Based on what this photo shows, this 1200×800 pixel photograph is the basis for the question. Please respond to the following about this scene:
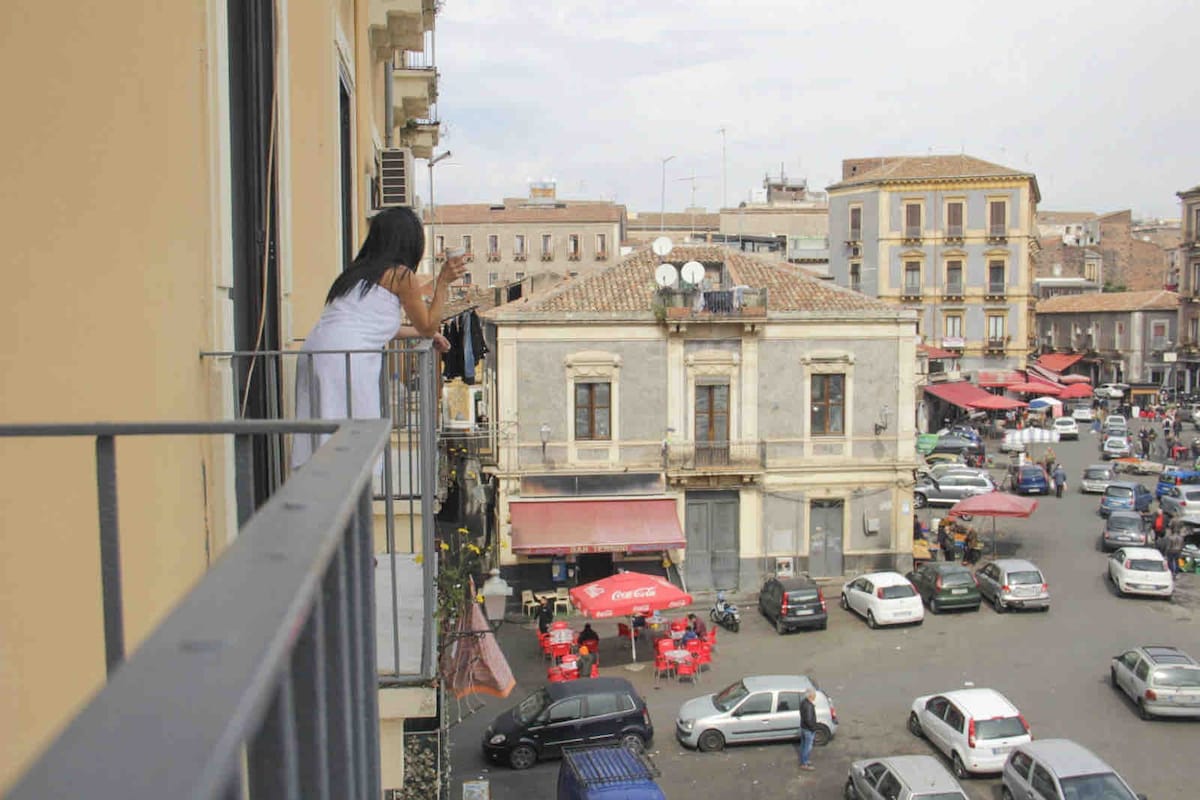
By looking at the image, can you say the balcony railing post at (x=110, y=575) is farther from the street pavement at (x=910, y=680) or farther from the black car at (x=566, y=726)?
the black car at (x=566, y=726)

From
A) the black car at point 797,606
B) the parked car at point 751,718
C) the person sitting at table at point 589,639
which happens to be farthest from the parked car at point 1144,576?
the person sitting at table at point 589,639

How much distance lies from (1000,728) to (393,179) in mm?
11554

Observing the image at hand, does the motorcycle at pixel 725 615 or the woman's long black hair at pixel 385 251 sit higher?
the woman's long black hair at pixel 385 251

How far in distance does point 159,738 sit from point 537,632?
80.6 ft

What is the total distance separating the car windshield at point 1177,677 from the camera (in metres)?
18.5

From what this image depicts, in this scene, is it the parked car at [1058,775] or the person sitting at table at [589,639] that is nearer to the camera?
the parked car at [1058,775]

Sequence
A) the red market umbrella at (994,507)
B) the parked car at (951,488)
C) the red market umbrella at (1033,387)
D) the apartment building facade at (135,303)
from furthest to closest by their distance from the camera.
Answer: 1. the red market umbrella at (1033,387)
2. the parked car at (951,488)
3. the red market umbrella at (994,507)
4. the apartment building facade at (135,303)

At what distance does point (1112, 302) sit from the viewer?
70875 millimetres

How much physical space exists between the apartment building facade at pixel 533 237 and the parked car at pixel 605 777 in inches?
1972

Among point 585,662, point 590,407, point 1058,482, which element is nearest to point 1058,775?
point 585,662

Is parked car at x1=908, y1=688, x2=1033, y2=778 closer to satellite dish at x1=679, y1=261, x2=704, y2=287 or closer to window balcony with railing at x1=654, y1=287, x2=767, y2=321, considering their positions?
window balcony with railing at x1=654, y1=287, x2=767, y2=321

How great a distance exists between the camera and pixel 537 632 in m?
24.8

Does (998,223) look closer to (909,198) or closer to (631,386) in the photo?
(909,198)

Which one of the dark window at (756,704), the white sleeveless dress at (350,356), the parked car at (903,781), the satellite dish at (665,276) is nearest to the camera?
the white sleeveless dress at (350,356)
